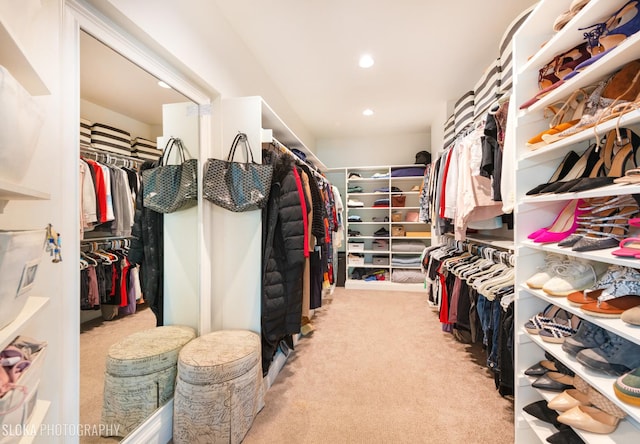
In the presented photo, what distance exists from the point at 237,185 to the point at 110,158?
0.64m

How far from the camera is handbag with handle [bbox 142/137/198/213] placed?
1490mm

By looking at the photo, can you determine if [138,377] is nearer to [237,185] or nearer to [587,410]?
[237,185]

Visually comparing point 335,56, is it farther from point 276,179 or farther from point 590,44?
point 590,44

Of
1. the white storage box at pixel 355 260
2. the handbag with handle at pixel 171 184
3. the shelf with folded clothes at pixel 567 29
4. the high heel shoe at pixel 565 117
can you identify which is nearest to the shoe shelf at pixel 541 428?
the high heel shoe at pixel 565 117

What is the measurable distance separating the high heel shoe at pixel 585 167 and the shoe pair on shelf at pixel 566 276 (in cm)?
36

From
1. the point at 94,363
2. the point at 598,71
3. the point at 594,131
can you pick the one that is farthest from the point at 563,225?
the point at 94,363

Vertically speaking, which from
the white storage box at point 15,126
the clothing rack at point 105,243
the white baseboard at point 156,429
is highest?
the white storage box at point 15,126

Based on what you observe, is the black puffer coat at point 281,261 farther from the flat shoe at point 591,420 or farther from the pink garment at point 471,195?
the flat shoe at point 591,420

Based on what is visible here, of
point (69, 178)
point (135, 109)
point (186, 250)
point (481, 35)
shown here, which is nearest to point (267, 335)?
point (186, 250)

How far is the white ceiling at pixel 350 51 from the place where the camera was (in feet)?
4.32

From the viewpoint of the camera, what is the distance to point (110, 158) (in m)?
1.23

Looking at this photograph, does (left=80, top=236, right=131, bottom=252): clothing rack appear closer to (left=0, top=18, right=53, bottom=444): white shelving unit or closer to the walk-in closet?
Result: the walk-in closet

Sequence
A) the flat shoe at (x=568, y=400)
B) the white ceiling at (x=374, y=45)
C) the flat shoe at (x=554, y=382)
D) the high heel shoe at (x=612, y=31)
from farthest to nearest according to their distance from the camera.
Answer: the white ceiling at (x=374, y=45), the flat shoe at (x=554, y=382), the flat shoe at (x=568, y=400), the high heel shoe at (x=612, y=31)

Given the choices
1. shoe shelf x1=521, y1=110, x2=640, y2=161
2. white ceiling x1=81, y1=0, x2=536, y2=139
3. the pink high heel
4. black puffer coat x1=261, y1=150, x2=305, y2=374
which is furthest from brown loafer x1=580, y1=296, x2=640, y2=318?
white ceiling x1=81, y1=0, x2=536, y2=139
